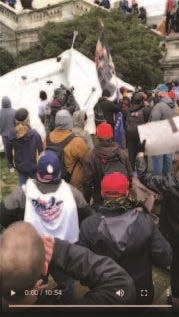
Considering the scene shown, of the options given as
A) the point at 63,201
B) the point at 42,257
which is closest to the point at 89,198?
the point at 63,201

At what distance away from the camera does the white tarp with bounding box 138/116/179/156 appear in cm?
346

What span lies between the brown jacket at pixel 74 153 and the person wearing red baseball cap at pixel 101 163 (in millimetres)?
111

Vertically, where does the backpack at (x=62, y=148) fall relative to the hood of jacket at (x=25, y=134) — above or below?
below

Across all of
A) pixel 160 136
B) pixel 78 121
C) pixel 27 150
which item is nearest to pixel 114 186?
pixel 160 136

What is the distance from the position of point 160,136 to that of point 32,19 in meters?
7.09

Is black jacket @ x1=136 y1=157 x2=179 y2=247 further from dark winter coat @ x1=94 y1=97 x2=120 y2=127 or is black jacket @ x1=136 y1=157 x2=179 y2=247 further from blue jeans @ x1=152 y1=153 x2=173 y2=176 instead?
dark winter coat @ x1=94 y1=97 x2=120 y2=127

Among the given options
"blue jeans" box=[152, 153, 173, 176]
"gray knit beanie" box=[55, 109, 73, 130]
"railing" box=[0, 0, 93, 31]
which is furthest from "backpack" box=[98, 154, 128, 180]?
"railing" box=[0, 0, 93, 31]

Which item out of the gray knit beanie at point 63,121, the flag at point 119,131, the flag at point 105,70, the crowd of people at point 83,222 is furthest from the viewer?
the flag at point 105,70

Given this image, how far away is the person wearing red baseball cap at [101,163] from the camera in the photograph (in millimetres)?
4352

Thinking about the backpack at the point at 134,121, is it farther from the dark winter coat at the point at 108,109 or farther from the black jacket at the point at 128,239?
the black jacket at the point at 128,239

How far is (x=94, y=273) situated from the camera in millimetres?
2217

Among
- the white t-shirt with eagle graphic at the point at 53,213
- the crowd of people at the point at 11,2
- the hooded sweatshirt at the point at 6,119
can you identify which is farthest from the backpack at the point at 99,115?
the white t-shirt with eagle graphic at the point at 53,213

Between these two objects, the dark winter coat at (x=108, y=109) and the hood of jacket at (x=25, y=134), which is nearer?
the hood of jacket at (x=25, y=134)

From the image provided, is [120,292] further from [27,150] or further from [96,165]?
[27,150]
